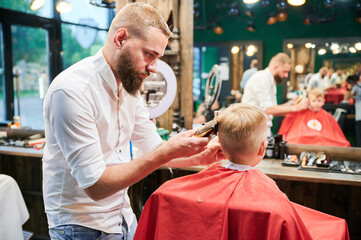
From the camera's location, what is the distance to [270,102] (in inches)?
136

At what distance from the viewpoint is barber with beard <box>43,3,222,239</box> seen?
45.7 inches

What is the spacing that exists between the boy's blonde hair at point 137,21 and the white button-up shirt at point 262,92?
2.35 metres

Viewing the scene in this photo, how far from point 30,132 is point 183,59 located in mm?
1827

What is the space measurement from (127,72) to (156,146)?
468 millimetres

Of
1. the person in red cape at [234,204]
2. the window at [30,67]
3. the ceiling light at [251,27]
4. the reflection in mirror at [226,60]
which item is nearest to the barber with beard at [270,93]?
the person in red cape at [234,204]

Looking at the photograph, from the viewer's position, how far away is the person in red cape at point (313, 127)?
3.04 metres

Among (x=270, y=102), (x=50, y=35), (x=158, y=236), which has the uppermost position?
(x=50, y=35)

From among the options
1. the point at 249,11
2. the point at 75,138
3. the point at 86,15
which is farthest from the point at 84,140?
the point at 249,11

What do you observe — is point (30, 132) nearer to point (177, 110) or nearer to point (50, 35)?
point (177, 110)

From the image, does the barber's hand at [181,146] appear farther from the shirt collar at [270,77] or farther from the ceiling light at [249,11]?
the ceiling light at [249,11]

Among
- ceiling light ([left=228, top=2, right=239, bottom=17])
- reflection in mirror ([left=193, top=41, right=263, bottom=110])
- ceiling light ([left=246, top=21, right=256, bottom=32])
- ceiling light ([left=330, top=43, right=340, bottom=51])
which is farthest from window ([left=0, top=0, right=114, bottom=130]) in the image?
ceiling light ([left=330, top=43, right=340, bottom=51])

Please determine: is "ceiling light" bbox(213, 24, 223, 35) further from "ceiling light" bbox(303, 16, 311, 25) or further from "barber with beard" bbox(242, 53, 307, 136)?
"barber with beard" bbox(242, 53, 307, 136)

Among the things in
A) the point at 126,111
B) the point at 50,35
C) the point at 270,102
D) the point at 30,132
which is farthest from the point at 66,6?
the point at 126,111

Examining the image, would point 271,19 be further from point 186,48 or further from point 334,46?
point 186,48
